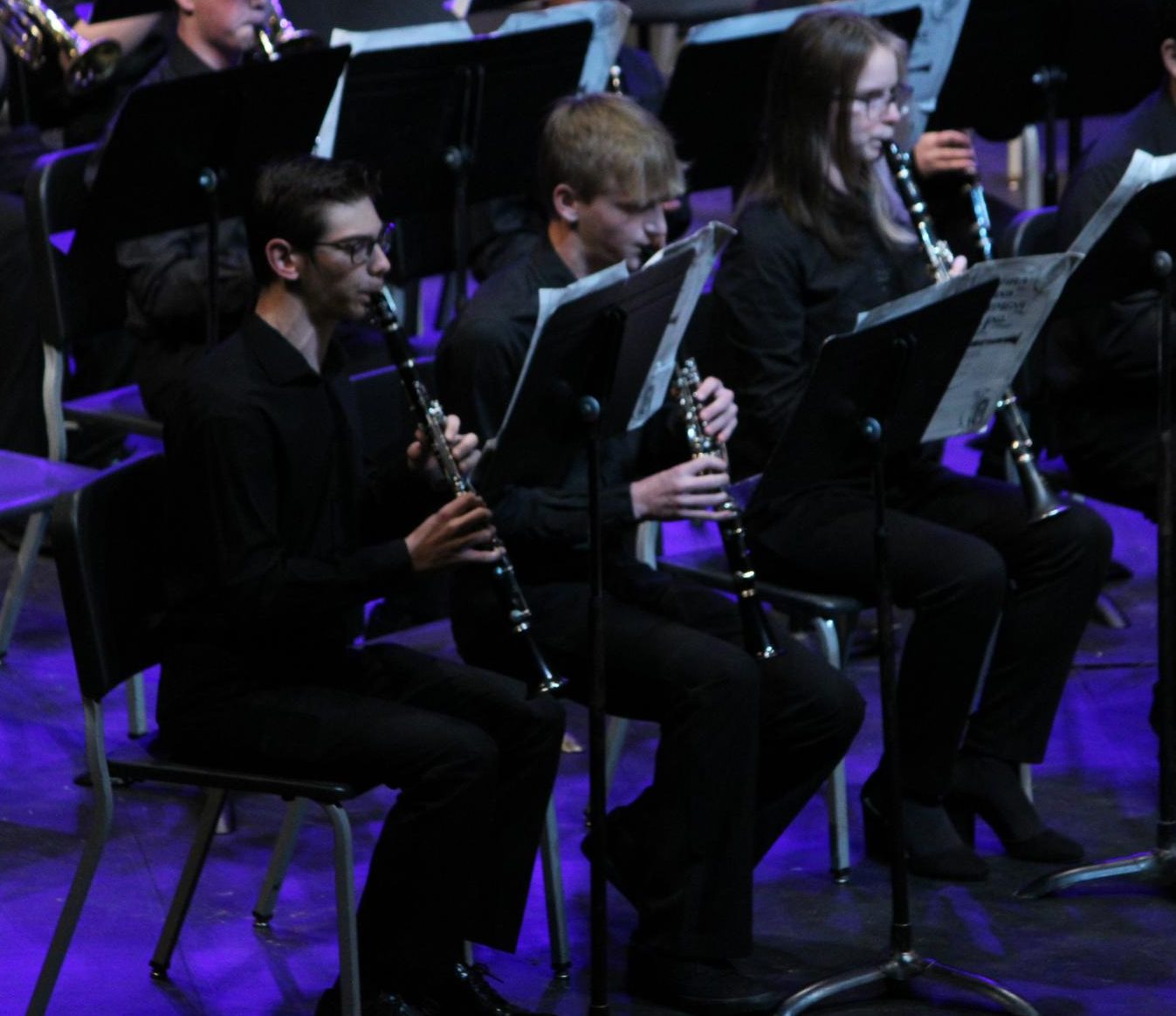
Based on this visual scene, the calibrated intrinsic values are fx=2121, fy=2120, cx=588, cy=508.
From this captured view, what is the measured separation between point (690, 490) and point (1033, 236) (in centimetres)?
141

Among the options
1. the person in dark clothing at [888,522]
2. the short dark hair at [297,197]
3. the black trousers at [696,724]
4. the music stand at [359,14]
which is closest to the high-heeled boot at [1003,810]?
the person in dark clothing at [888,522]

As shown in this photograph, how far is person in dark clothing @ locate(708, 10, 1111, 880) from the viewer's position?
346cm

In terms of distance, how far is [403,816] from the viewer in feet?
9.18

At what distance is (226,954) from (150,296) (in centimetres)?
143

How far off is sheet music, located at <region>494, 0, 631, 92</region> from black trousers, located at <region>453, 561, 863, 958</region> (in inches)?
60.9

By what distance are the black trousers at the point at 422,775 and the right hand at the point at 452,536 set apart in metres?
0.21

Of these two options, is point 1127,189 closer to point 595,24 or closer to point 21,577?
point 595,24

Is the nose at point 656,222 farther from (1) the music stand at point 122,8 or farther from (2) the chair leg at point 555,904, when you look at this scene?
(1) the music stand at point 122,8

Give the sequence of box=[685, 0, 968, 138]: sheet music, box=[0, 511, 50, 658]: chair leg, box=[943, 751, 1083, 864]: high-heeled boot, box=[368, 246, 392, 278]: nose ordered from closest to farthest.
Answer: box=[368, 246, 392, 278]: nose
box=[943, 751, 1083, 864]: high-heeled boot
box=[0, 511, 50, 658]: chair leg
box=[685, 0, 968, 138]: sheet music

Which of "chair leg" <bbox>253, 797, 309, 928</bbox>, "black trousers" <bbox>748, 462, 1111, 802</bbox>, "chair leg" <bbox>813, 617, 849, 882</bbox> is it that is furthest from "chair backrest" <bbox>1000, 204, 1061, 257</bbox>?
"chair leg" <bbox>253, 797, 309, 928</bbox>

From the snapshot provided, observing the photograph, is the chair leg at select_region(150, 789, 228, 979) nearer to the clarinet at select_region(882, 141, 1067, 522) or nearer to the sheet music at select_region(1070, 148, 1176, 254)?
the clarinet at select_region(882, 141, 1067, 522)

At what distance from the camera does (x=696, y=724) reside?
9.99 feet

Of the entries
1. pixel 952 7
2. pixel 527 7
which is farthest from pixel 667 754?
pixel 527 7

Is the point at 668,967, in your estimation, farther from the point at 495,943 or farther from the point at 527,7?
the point at 527,7
